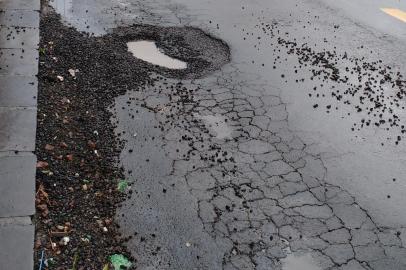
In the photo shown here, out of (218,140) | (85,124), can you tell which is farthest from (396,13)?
(85,124)

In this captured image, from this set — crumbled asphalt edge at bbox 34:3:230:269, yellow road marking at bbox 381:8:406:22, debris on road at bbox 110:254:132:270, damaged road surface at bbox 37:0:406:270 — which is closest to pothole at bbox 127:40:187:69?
damaged road surface at bbox 37:0:406:270

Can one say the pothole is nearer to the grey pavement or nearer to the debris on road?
the grey pavement

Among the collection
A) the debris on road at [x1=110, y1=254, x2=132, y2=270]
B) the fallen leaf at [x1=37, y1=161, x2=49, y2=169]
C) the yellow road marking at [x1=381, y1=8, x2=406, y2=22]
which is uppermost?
the yellow road marking at [x1=381, y1=8, x2=406, y2=22]

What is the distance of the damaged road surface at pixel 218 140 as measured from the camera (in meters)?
4.29

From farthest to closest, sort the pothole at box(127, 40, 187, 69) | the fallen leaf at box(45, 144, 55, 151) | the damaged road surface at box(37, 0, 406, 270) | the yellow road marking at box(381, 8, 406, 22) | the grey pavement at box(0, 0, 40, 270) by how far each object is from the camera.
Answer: the yellow road marking at box(381, 8, 406, 22), the pothole at box(127, 40, 187, 69), the fallen leaf at box(45, 144, 55, 151), the damaged road surface at box(37, 0, 406, 270), the grey pavement at box(0, 0, 40, 270)

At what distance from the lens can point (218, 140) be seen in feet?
19.0

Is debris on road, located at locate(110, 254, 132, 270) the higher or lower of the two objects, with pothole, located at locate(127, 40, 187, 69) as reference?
lower

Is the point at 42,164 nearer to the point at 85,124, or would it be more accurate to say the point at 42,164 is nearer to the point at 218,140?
the point at 85,124

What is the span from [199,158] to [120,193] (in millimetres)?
1177

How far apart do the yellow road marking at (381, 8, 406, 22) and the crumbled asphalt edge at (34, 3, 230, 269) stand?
17.7 feet

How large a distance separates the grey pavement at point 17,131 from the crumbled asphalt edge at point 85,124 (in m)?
0.12

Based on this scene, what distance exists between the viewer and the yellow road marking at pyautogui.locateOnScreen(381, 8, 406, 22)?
10875mm

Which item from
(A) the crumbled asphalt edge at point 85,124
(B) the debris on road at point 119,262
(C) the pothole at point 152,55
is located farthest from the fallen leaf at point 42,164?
(C) the pothole at point 152,55

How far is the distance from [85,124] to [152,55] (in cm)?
245
